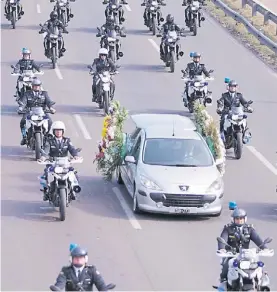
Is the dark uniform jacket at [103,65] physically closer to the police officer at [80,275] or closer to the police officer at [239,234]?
the police officer at [239,234]

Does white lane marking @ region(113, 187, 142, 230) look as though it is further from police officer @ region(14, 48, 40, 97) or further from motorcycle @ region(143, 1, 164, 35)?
motorcycle @ region(143, 1, 164, 35)

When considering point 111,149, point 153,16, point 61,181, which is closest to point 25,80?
point 111,149

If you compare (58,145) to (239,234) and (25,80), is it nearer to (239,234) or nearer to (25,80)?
(239,234)

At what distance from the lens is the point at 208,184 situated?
68.6ft

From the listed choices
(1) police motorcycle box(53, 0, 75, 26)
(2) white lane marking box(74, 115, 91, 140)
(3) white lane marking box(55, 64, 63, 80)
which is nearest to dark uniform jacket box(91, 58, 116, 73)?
(2) white lane marking box(74, 115, 91, 140)

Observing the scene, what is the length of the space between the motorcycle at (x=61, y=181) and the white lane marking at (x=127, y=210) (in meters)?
1.05

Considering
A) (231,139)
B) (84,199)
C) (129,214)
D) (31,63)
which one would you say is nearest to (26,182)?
(84,199)

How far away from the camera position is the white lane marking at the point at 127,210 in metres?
20.7

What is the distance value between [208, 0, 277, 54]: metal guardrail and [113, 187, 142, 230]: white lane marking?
15.0 m

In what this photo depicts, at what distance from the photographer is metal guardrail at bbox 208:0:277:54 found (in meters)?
37.6

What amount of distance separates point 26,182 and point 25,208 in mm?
2160

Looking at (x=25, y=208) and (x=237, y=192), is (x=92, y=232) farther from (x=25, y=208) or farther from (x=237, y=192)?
(x=237, y=192)

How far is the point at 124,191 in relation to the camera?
2319 cm

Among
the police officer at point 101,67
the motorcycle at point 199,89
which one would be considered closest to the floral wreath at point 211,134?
the motorcycle at point 199,89
